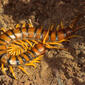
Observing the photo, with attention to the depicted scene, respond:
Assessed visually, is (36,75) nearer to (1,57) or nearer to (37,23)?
(1,57)

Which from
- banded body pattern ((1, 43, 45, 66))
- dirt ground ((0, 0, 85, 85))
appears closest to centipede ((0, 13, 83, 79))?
banded body pattern ((1, 43, 45, 66))

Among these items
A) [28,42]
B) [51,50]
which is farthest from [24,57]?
[51,50]

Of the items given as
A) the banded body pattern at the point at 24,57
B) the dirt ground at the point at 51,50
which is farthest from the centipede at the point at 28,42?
the dirt ground at the point at 51,50

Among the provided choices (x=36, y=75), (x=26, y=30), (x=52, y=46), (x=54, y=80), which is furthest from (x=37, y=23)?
(x=54, y=80)

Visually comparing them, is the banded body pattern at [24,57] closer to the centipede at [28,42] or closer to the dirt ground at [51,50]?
the centipede at [28,42]

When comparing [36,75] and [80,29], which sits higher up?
[80,29]

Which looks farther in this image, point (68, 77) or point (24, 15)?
point (24, 15)

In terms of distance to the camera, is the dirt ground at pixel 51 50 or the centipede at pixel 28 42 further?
the centipede at pixel 28 42
